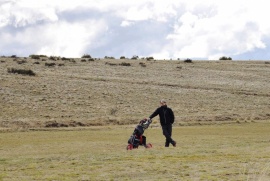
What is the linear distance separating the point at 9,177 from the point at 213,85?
48089mm

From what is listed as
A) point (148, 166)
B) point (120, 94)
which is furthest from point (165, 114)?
point (120, 94)

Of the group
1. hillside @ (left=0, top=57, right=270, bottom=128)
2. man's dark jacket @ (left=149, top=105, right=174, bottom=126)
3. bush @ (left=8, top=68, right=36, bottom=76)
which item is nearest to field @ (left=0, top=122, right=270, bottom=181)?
man's dark jacket @ (left=149, top=105, right=174, bottom=126)

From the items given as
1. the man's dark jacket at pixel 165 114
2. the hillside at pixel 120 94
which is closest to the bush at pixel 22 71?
the hillside at pixel 120 94

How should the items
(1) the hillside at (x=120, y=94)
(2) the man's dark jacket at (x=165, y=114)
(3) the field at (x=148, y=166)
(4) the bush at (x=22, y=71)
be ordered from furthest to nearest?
(4) the bush at (x=22, y=71) → (1) the hillside at (x=120, y=94) → (2) the man's dark jacket at (x=165, y=114) → (3) the field at (x=148, y=166)

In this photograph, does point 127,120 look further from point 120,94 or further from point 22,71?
point 22,71

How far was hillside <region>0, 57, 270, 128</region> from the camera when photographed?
4052 cm

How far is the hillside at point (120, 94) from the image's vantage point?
40.5 m

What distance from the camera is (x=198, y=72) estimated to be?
70.1 m

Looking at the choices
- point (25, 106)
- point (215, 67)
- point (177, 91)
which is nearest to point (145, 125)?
point (25, 106)

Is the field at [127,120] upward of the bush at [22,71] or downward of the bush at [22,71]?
downward

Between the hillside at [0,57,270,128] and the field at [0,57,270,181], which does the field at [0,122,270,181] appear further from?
the hillside at [0,57,270,128]

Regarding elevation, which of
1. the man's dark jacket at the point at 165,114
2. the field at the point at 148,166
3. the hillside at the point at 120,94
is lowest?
the field at the point at 148,166

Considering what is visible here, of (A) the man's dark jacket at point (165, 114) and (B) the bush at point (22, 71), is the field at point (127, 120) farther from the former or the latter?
(A) the man's dark jacket at point (165, 114)

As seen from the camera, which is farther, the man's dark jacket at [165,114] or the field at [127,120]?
the man's dark jacket at [165,114]
